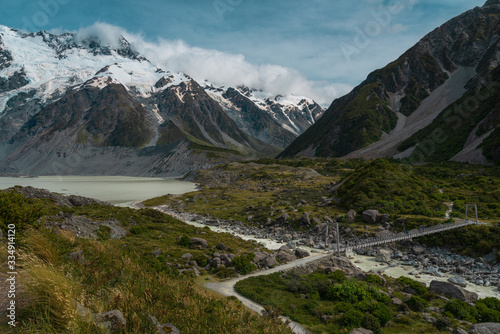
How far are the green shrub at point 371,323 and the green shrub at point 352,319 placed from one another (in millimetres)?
231

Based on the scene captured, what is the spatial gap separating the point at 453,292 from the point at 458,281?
192 inches

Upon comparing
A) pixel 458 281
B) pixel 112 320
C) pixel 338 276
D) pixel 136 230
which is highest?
pixel 112 320

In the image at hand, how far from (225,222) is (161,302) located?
45.4 metres

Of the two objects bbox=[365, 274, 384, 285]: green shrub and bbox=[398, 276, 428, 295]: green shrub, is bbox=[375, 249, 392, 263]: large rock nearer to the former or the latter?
bbox=[398, 276, 428, 295]: green shrub


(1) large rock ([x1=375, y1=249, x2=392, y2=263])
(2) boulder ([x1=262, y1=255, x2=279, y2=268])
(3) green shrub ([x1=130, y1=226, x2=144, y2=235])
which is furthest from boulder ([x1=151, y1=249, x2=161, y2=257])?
(1) large rock ([x1=375, y1=249, x2=392, y2=263])

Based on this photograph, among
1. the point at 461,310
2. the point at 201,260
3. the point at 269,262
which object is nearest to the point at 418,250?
the point at 461,310

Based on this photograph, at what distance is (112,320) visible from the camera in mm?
7398

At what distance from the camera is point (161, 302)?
33.0 feet

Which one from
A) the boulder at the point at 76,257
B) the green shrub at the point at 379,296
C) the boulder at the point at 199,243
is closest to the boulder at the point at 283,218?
the boulder at the point at 199,243

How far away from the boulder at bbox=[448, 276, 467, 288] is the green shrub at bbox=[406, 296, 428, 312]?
26.1ft

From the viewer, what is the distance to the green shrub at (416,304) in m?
18.0

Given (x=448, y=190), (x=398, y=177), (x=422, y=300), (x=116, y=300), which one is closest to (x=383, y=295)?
(x=422, y=300)

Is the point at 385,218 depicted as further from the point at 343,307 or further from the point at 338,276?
the point at 343,307

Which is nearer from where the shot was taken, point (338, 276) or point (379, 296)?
point (379, 296)
